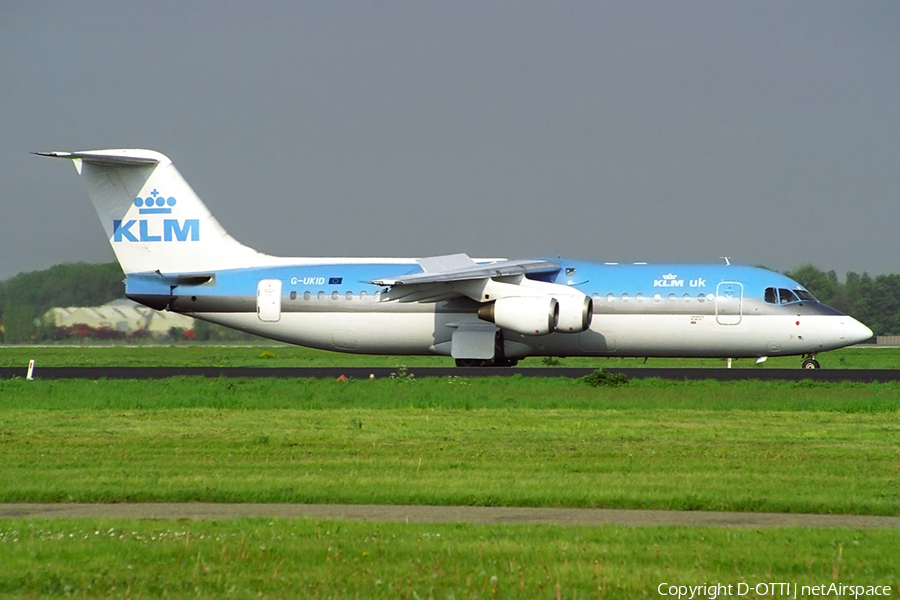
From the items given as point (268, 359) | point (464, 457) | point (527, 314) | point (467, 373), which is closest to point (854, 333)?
point (527, 314)

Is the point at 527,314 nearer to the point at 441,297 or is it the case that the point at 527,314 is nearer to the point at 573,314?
the point at 573,314

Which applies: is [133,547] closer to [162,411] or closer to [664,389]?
[162,411]

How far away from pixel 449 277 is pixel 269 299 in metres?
6.26

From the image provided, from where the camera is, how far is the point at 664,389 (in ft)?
77.4

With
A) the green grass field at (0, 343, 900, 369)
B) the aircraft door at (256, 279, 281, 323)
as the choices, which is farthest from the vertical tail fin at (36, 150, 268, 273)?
the green grass field at (0, 343, 900, 369)

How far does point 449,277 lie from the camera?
98.5ft

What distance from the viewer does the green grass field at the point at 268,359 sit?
40719 mm

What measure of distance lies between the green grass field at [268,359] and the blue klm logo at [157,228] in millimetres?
6486

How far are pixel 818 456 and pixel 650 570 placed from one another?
7.31 meters

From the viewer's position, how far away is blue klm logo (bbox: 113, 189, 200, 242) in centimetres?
3416

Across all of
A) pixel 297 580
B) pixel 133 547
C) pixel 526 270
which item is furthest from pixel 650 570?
pixel 526 270

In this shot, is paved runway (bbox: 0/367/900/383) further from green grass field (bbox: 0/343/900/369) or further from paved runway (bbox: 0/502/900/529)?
paved runway (bbox: 0/502/900/529)

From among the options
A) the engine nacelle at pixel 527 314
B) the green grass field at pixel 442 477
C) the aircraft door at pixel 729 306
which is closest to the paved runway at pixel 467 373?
the engine nacelle at pixel 527 314

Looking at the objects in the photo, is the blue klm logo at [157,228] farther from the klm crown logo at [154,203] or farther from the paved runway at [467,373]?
the paved runway at [467,373]
